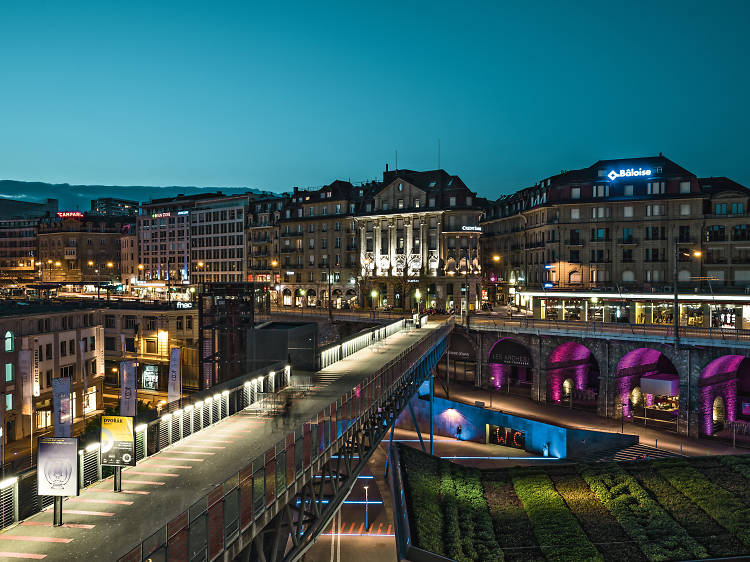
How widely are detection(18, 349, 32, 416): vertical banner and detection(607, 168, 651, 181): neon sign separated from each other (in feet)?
232

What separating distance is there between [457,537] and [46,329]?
4376 cm

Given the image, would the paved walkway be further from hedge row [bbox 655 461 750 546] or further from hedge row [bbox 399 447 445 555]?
hedge row [bbox 655 461 750 546]

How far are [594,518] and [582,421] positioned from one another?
17.4m

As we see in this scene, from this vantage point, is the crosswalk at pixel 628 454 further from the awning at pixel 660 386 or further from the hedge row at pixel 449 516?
the hedge row at pixel 449 516

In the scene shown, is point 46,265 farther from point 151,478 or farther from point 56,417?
point 151,478

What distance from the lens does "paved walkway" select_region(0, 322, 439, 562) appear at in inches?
510

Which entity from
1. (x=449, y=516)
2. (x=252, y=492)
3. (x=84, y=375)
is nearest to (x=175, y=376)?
(x=84, y=375)

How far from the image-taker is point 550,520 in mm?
36938

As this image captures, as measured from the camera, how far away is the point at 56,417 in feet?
124

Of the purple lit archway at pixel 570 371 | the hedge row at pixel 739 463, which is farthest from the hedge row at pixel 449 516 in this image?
the purple lit archway at pixel 570 371

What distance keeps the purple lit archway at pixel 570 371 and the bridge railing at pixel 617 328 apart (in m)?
2.32

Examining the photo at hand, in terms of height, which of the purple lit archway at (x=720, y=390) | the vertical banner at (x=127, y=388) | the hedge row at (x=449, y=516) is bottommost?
the hedge row at (x=449, y=516)

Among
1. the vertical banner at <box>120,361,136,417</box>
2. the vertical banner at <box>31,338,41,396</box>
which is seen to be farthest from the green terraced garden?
the vertical banner at <box>31,338,41,396</box>

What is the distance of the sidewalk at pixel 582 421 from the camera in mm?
47875
